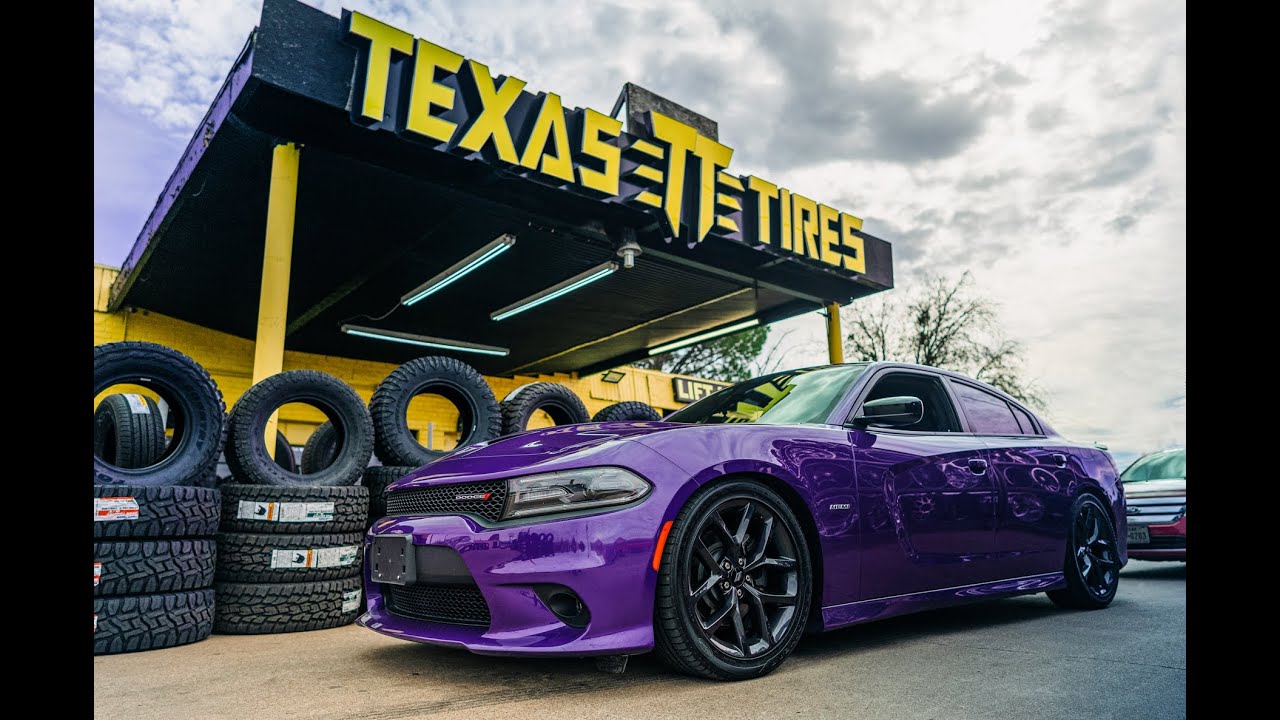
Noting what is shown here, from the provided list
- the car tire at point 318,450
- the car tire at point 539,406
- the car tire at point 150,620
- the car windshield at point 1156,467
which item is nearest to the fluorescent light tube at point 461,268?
the car tire at point 318,450

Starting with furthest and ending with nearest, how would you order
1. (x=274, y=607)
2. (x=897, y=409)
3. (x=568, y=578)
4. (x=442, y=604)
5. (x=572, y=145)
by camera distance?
(x=572, y=145) < (x=274, y=607) < (x=897, y=409) < (x=442, y=604) < (x=568, y=578)

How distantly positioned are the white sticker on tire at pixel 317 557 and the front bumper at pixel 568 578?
199cm

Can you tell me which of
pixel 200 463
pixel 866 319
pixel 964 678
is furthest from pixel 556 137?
pixel 866 319

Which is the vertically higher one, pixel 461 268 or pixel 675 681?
pixel 461 268

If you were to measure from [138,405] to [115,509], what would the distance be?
1162mm

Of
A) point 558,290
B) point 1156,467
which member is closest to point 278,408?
point 558,290

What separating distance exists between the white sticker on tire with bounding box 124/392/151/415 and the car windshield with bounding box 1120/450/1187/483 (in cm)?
899

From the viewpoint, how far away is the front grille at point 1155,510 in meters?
7.02

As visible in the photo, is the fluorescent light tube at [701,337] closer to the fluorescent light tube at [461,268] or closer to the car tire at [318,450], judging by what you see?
the fluorescent light tube at [461,268]

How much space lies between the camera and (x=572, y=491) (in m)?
2.64

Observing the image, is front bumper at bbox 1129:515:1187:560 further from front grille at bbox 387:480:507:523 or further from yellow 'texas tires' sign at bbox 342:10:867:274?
front grille at bbox 387:480:507:523

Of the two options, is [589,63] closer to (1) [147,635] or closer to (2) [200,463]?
(2) [200,463]

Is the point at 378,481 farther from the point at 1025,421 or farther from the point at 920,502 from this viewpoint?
the point at 1025,421

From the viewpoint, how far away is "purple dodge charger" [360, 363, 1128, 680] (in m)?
2.54
